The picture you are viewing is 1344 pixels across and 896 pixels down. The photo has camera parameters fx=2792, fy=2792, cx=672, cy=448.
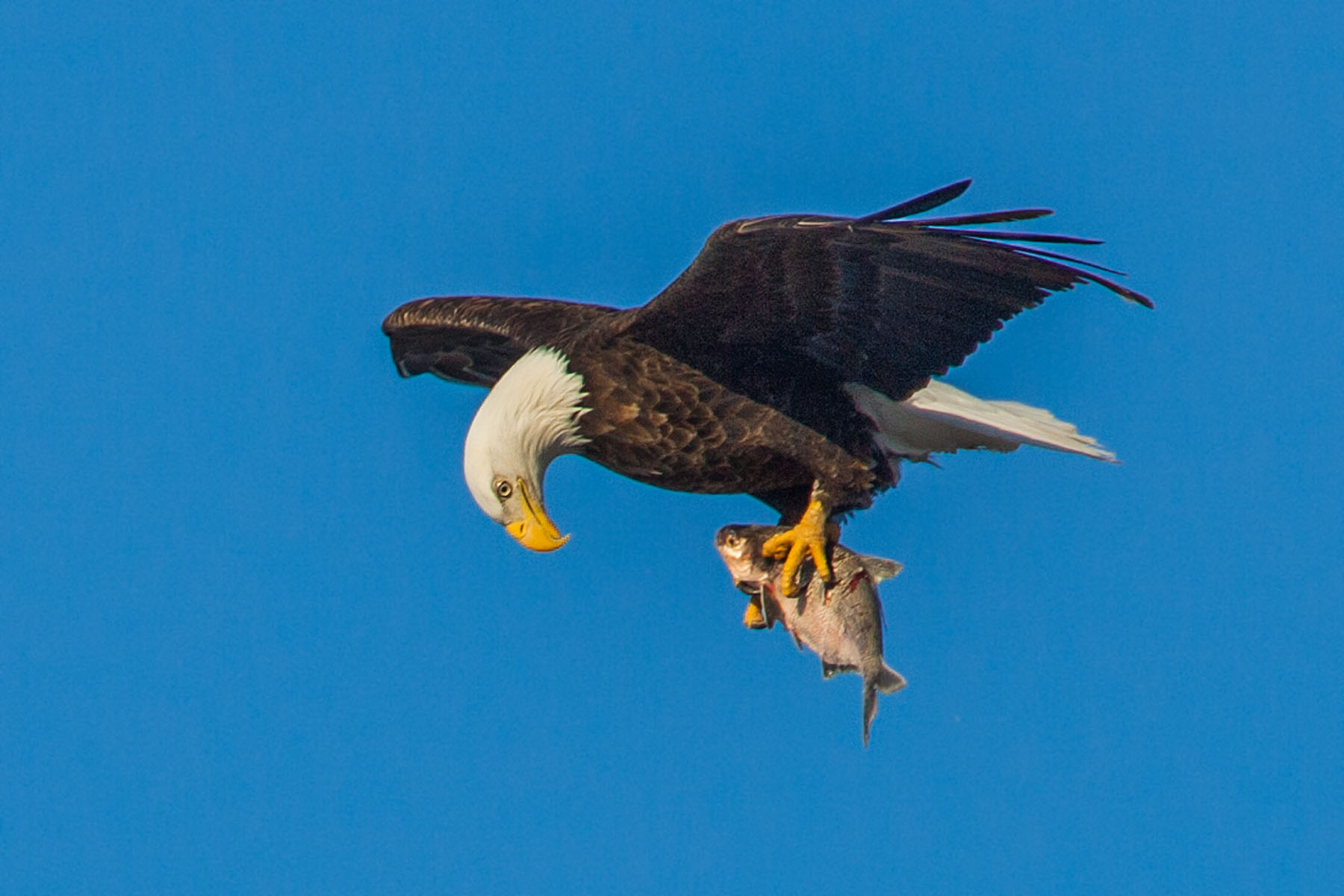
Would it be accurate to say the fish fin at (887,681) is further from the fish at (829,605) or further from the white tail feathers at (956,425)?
the white tail feathers at (956,425)

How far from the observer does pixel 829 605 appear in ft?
25.8

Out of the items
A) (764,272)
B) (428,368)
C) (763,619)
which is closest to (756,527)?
(763,619)

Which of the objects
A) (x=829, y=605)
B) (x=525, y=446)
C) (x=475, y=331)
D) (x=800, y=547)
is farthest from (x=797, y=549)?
(x=475, y=331)

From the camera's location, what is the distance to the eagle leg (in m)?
8.02

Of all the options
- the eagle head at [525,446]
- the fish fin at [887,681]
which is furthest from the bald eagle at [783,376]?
the fish fin at [887,681]

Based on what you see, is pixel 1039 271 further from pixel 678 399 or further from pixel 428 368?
pixel 428 368

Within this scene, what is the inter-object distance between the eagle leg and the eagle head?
24.2 inches

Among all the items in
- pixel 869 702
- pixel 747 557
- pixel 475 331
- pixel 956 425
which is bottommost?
pixel 869 702

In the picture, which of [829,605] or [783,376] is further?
[783,376]

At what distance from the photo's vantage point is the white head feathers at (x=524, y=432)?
8047 mm

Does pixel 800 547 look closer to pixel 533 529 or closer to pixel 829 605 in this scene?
pixel 829 605

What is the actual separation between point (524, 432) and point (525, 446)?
0.04 m

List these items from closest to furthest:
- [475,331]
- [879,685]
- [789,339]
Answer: [879,685]
[789,339]
[475,331]

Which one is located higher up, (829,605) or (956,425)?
(956,425)
